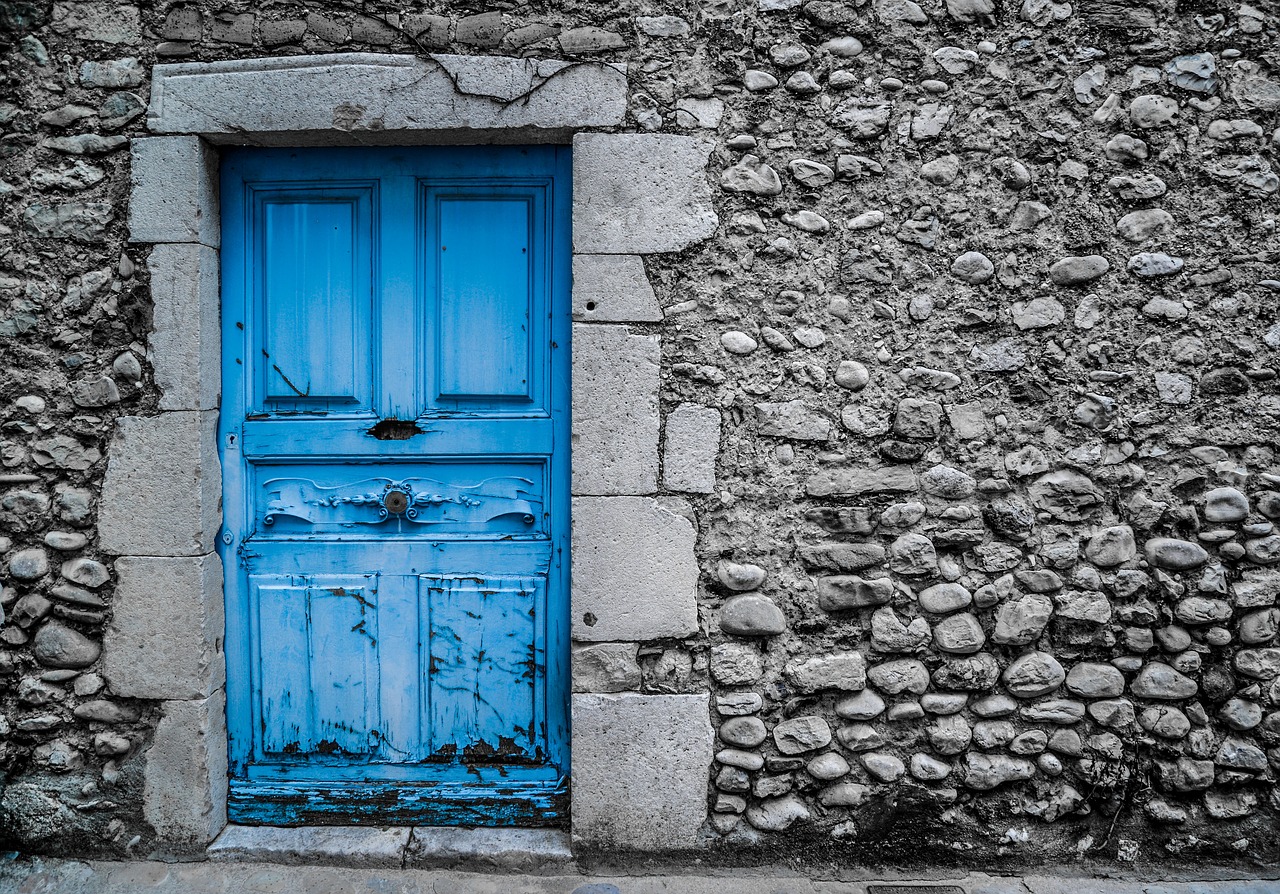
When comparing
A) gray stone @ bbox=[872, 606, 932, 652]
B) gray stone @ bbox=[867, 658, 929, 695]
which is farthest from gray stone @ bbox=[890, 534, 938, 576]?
gray stone @ bbox=[867, 658, 929, 695]

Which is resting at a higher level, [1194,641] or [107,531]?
[107,531]

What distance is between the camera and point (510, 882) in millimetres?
2113

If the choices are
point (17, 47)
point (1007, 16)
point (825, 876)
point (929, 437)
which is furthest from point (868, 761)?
point (17, 47)

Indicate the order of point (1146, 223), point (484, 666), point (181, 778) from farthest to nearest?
point (484, 666) < point (181, 778) < point (1146, 223)

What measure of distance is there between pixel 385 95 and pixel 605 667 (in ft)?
5.94

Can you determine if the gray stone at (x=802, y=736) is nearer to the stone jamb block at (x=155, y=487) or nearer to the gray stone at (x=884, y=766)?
the gray stone at (x=884, y=766)

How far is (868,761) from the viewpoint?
2113 millimetres

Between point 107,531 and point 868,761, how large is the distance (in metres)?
2.39

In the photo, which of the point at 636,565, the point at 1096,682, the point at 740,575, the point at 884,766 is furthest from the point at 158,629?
the point at 1096,682

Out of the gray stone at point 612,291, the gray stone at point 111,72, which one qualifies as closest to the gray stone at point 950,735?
the gray stone at point 612,291

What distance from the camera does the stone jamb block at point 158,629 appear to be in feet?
7.00

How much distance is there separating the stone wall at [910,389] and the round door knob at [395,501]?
742 mm

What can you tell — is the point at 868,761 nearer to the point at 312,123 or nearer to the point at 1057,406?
the point at 1057,406

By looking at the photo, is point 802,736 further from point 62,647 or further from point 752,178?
point 62,647
